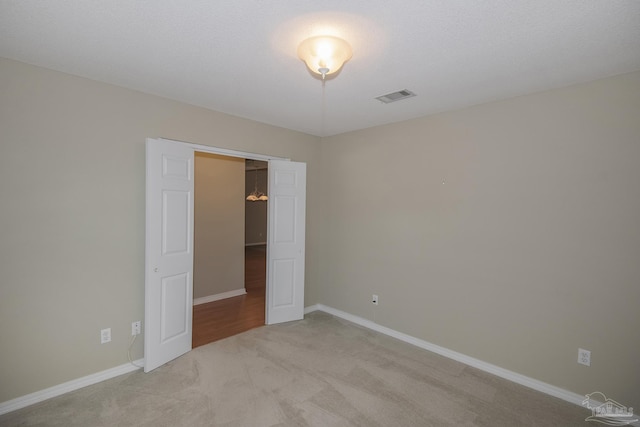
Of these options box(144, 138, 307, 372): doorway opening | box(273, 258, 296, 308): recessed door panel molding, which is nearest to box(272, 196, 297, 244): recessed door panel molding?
box(273, 258, 296, 308): recessed door panel molding

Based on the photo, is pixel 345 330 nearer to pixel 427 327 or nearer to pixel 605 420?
pixel 427 327

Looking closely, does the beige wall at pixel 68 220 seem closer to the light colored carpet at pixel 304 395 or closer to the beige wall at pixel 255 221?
the light colored carpet at pixel 304 395

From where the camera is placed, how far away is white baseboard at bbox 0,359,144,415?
7.48ft

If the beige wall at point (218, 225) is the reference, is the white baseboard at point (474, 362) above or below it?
below

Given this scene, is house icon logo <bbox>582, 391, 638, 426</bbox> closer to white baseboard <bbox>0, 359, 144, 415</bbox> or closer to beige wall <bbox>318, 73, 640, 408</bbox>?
beige wall <bbox>318, 73, 640, 408</bbox>

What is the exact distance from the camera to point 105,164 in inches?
107

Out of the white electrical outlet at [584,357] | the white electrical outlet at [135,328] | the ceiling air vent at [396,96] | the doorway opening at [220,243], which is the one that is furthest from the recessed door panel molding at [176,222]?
the white electrical outlet at [584,357]

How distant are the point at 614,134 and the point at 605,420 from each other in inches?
87.1

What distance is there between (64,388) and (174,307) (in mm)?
998

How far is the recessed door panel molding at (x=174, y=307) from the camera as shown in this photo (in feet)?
9.78

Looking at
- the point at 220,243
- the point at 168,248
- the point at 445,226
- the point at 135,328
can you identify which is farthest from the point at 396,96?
the point at 220,243

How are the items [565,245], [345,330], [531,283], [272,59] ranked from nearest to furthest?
[272,59], [565,245], [531,283], [345,330]

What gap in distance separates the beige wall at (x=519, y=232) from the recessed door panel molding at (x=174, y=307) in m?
2.26

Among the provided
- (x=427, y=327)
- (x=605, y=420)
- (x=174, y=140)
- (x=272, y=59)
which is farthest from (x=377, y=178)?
(x=605, y=420)
